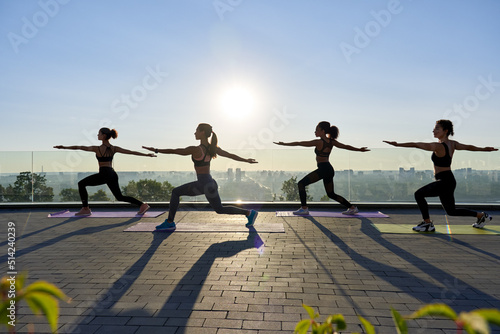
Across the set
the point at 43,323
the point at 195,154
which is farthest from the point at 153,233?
the point at 43,323

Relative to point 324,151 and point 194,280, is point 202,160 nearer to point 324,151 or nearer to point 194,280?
point 194,280

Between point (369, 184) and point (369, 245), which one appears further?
point (369, 184)

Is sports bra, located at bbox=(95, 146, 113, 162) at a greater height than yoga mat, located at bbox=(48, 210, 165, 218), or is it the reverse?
sports bra, located at bbox=(95, 146, 113, 162)

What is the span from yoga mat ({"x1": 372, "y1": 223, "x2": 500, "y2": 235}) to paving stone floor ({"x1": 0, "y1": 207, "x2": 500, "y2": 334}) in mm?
372

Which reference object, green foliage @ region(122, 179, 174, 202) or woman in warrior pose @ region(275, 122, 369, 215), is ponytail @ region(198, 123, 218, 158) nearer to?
woman in warrior pose @ region(275, 122, 369, 215)

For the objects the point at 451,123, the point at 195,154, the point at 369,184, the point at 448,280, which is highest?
the point at 451,123

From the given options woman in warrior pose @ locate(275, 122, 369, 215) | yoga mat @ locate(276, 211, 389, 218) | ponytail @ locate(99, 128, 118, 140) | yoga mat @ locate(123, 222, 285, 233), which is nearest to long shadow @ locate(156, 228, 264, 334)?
yoga mat @ locate(123, 222, 285, 233)

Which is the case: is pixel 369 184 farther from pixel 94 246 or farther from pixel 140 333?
pixel 140 333

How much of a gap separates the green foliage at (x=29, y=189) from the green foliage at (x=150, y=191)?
276 cm

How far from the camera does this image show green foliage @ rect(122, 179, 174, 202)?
11.8m

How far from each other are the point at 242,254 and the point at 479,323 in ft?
15.5

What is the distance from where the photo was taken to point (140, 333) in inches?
108

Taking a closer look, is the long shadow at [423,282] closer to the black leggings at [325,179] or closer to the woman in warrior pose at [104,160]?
the black leggings at [325,179]

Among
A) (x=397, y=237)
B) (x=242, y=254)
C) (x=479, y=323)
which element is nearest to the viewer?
(x=479, y=323)
